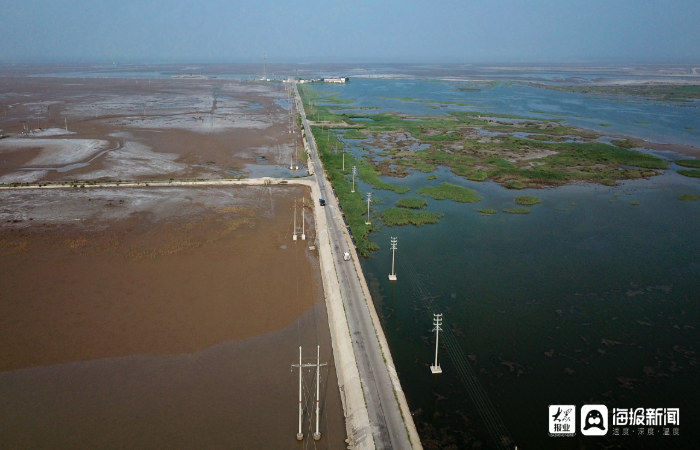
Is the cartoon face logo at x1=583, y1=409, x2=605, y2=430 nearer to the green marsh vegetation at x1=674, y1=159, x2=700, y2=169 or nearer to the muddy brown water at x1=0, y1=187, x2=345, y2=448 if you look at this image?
the muddy brown water at x1=0, y1=187, x2=345, y2=448

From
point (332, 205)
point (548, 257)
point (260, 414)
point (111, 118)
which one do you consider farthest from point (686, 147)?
point (111, 118)

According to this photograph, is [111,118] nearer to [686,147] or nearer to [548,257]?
[548,257]

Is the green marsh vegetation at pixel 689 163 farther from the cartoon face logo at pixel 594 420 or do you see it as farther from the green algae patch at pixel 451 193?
the cartoon face logo at pixel 594 420

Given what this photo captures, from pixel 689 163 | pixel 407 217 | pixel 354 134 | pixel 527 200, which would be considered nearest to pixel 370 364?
pixel 407 217

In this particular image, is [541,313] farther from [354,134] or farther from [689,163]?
[354,134]

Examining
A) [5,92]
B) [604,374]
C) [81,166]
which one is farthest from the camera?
[5,92]

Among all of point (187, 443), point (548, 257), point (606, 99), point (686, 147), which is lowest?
point (187, 443)

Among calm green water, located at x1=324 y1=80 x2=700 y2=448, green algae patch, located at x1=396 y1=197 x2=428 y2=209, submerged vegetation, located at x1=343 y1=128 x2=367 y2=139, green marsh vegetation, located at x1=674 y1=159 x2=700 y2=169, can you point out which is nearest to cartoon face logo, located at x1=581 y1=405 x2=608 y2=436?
calm green water, located at x1=324 y1=80 x2=700 y2=448
